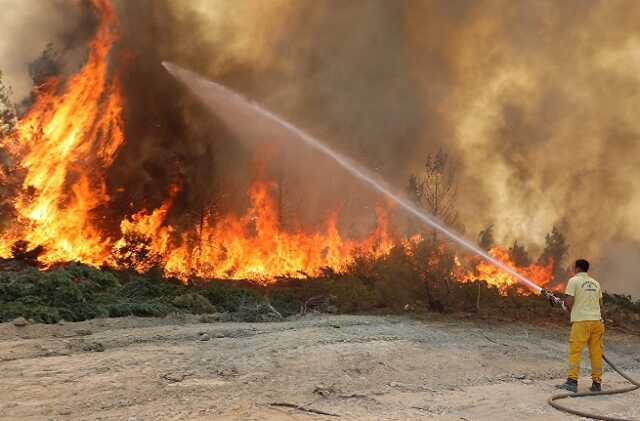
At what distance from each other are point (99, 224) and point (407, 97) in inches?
621

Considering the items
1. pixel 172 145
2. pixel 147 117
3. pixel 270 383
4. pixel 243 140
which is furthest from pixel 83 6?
pixel 270 383

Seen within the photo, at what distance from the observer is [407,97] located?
2773cm

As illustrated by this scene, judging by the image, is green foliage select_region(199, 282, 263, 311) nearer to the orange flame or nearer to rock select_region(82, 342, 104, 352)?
rock select_region(82, 342, 104, 352)

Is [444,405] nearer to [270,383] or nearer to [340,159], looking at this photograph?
[270,383]

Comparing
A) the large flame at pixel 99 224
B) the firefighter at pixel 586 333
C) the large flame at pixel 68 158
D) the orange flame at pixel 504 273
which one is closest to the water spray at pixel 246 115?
the large flame at pixel 99 224

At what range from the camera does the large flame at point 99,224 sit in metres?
17.8

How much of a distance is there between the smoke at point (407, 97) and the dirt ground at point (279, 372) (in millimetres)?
12559

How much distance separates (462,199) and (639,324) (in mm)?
10909

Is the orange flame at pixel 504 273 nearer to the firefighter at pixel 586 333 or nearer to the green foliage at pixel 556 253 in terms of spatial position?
the green foliage at pixel 556 253

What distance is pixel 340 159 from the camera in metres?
25.4

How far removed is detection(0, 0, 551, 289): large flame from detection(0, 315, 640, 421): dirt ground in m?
7.04

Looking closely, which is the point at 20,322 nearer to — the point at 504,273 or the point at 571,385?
the point at 571,385

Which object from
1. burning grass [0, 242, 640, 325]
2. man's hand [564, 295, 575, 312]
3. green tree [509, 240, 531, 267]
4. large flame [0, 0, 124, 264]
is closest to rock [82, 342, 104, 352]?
burning grass [0, 242, 640, 325]

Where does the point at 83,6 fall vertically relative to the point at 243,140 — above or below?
above
